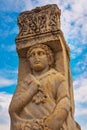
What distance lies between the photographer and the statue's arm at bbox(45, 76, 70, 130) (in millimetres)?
6852

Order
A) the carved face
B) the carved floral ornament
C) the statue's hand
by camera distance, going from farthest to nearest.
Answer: the carved floral ornament, the carved face, the statue's hand

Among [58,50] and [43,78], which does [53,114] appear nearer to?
[43,78]

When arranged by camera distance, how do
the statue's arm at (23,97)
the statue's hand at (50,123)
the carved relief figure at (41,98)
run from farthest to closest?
the statue's arm at (23,97) < the carved relief figure at (41,98) < the statue's hand at (50,123)

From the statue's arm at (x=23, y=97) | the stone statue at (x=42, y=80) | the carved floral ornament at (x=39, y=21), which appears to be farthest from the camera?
the carved floral ornament at (x=39, y=21)

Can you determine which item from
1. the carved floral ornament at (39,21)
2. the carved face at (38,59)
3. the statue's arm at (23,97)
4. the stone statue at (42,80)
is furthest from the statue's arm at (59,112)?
the carved floral ornament at (39,21)

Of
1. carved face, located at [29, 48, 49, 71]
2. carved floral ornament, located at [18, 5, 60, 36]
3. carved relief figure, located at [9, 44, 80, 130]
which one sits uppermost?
carved floral ornament, located at [18, 5, 60, 36]

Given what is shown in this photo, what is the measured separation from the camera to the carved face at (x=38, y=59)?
7.91 meters

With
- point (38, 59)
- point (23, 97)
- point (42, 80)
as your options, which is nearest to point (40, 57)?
point (38, 59)

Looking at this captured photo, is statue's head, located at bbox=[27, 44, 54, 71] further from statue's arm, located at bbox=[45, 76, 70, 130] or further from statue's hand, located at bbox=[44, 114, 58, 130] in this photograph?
statue's hand, located at bbox=[44, 114, 58, 130]

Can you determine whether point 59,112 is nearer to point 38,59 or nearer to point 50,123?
point 50,123

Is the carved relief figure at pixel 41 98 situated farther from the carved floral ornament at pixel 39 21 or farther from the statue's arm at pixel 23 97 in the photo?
the carved floral ornament at pixel 39 21

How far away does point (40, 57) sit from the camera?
794 centimetres

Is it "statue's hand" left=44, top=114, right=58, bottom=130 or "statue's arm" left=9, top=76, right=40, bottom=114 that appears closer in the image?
"statue's hand" left=44, top=114, right=58, bottom=130

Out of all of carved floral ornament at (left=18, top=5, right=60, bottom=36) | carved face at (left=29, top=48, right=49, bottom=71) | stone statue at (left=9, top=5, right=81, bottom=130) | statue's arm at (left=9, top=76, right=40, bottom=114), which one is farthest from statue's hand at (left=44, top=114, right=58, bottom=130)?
carved floral ornament at (left=18, top=5, right=60, bottom=36)
